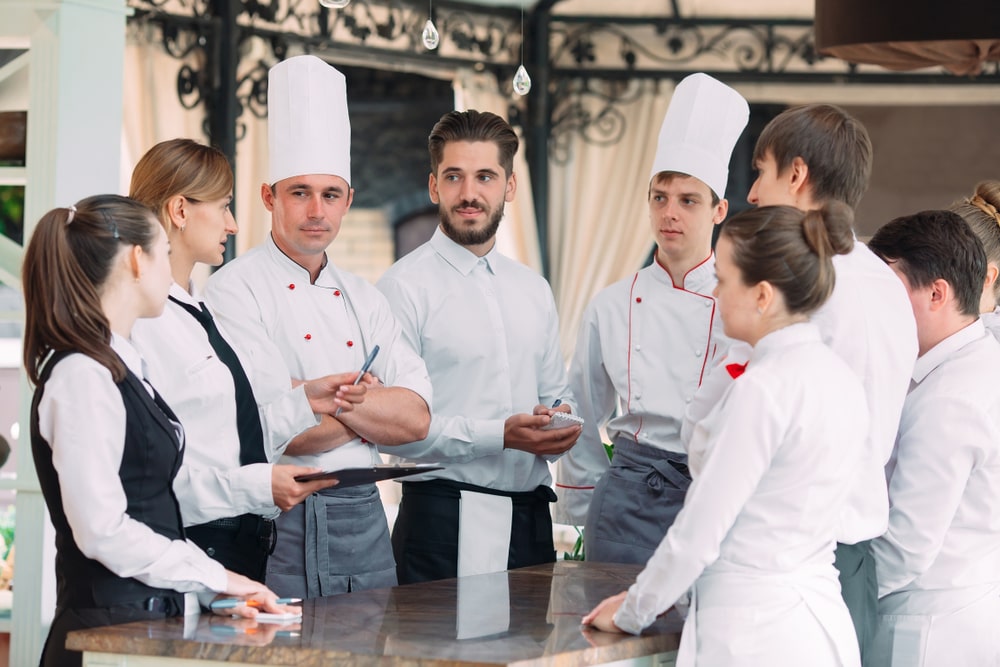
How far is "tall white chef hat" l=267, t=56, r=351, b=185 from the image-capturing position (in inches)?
123

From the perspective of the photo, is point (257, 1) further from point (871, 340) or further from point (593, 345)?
point (871, 340)

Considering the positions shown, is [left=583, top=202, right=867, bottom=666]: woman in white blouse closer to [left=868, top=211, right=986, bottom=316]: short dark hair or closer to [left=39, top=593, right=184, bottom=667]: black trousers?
[left=868, top=211, right=986, bottom=316]: short dark hair

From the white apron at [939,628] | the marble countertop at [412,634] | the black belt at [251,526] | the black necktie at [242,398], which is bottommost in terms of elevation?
the white apron at [939,628]

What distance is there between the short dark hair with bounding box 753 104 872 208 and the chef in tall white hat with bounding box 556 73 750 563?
0.78m

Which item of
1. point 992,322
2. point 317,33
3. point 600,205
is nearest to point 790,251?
point 992,322

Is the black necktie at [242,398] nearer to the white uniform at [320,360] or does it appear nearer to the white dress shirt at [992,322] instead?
the white uniform at [320,360]

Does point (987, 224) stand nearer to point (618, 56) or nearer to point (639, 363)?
point (639, 363)

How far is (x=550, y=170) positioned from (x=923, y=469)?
4.62 metres

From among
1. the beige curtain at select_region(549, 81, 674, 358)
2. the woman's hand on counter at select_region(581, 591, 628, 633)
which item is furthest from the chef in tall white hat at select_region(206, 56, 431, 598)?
the beige curtain at select_region(549, 81, 674, 358)

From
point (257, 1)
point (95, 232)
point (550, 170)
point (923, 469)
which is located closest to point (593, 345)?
point (923, 469)

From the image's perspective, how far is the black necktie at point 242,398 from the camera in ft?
8.51

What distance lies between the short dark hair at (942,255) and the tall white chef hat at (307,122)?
1244 mm

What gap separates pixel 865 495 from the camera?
7.47ft

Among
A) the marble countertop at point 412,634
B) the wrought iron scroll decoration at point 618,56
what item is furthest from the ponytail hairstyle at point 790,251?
the wrought iron scroll decoration at point 618,56
